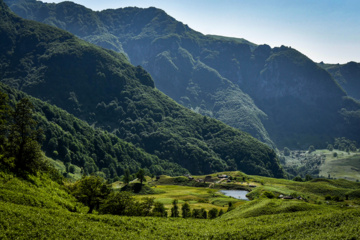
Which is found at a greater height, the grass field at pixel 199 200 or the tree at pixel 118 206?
the tree at pixel 118 206

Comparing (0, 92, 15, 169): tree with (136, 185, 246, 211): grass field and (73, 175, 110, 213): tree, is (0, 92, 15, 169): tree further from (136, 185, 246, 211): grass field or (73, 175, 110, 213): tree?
(136, 185, 246, 211): grass field

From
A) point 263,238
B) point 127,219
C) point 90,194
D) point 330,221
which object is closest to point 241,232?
point 263,238

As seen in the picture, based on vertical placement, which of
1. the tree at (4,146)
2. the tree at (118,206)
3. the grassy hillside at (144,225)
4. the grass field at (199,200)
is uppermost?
the tree at (4,146)

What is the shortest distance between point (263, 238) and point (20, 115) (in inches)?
2416

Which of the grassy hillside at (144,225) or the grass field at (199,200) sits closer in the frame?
the grassy hillside at (144,225)

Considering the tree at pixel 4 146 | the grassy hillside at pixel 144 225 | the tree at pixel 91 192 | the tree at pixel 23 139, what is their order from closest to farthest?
the grassy hillside at pixel 144 225, the tree at pixel 4 146, the tree at pixel 23 139, the tree at pixel 91 192

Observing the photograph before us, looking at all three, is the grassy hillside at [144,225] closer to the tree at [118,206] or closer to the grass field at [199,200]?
the tree at [118,206]

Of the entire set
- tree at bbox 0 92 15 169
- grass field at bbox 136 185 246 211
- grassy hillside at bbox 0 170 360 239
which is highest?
tree at bbox 0 92 15 169

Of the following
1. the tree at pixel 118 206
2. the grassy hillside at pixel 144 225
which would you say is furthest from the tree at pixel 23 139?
the tree at pixel 118 206

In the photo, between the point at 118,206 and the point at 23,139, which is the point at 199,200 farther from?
the point at 23,139

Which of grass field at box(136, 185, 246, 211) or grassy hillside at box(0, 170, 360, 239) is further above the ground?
grassy hillside at box(0, 170, 360, 239)

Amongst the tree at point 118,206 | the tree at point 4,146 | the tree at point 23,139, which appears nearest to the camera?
the tree at point 4,146

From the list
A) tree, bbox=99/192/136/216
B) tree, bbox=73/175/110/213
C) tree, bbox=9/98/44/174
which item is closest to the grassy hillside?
tree, bbox=9/98/44/174

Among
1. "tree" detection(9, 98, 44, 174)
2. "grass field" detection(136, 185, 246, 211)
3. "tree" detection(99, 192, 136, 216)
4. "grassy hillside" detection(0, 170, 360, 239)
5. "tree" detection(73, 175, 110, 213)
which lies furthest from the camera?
"grass field" detection(136, 185, 246, 211)
